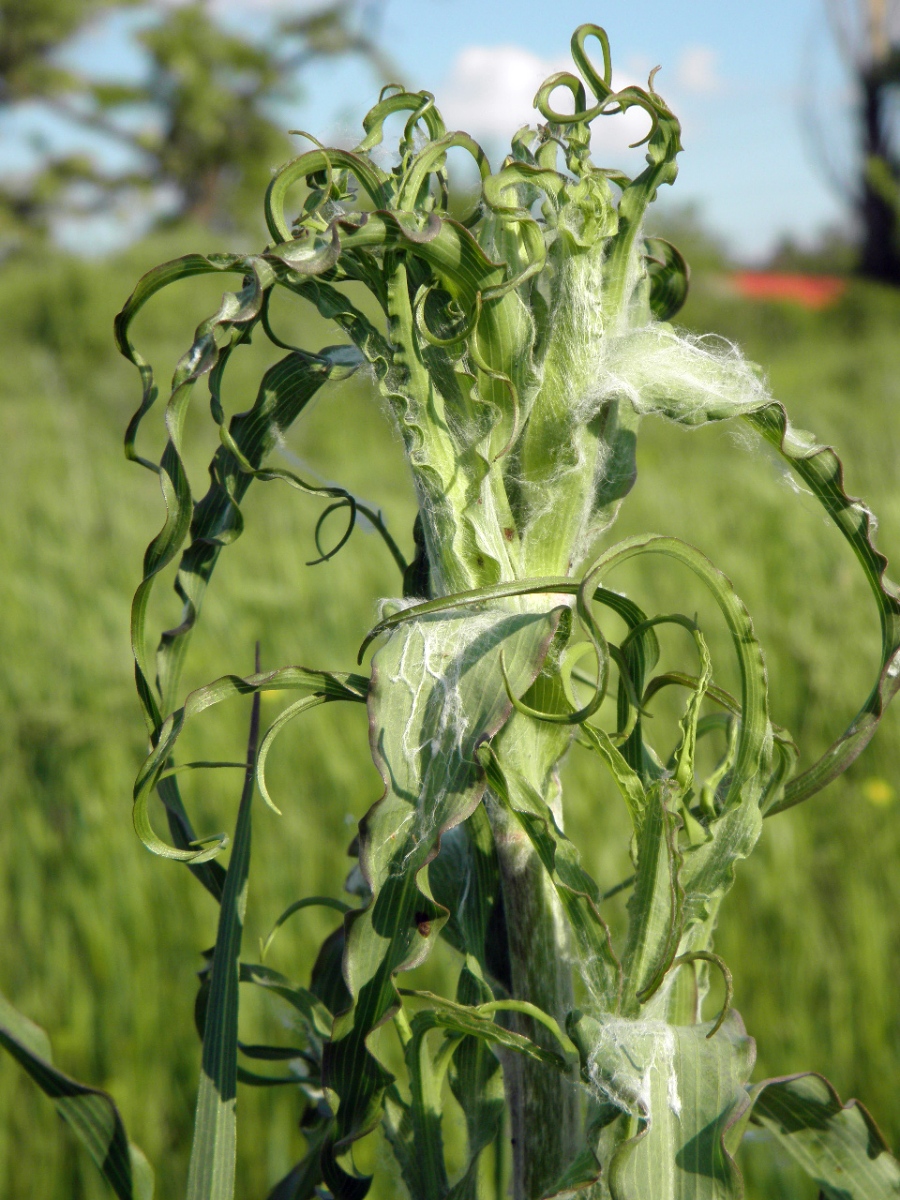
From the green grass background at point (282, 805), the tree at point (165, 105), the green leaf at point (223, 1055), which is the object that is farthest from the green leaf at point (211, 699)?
the tree at point (165, 105)

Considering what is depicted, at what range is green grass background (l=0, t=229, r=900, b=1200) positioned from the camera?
1128 millimetres

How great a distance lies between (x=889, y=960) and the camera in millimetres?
1226

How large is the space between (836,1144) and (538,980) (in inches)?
6.4

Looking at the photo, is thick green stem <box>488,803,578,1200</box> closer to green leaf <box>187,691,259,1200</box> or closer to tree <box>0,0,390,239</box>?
green leaf <box>187,691,259,1200</box>

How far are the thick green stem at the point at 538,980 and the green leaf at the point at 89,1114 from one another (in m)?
0.19

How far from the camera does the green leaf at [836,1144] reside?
437 millimetres

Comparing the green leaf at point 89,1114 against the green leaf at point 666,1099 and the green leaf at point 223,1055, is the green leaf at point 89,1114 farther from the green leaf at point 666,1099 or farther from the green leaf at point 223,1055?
the green leaf at point 666,1099

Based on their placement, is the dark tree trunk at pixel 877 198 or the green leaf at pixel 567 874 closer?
the green leaf at pixel 567 874

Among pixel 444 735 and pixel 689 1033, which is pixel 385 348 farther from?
pixel 689 1033

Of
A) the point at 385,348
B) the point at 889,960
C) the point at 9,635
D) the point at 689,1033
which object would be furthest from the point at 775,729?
the point at 9,635

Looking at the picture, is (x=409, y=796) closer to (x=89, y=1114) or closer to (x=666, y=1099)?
(x=666, y=1099)

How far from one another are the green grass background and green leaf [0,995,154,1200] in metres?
0.30

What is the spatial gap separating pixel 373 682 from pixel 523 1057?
0.19m

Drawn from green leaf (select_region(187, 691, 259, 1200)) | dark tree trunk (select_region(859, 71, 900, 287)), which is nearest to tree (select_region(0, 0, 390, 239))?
dark tree trunk (select_region(859, 71, 900, 287))
